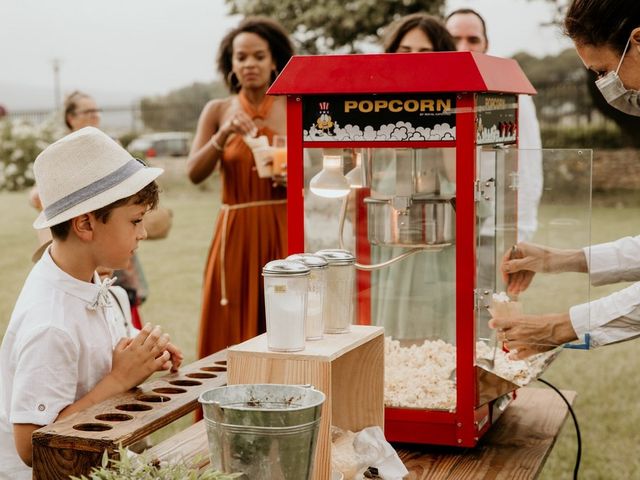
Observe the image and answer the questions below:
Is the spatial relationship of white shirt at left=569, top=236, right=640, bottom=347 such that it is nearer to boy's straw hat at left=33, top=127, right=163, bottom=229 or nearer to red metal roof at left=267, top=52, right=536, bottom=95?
red metal roof at left=267, top=52, right=536, bottom=95

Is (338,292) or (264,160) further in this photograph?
(264,160)

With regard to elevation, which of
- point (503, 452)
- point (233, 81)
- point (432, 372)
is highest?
point (233, 81)

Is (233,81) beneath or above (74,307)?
above

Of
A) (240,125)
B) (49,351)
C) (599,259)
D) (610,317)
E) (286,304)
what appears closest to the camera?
(286,304)

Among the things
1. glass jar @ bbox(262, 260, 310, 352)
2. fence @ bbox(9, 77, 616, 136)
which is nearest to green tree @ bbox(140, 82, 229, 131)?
fence @ bbox(9, 77, 616, 136)

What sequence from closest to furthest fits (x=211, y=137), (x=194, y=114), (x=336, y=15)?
1. (x=211, y=137)
2. (x=336, y=15)
3. (x=194, y=114)

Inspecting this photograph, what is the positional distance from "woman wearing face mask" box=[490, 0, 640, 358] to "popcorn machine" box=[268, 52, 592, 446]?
93mm

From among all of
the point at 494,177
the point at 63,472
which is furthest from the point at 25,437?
the point at 494,177

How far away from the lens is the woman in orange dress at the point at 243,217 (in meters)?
4.37

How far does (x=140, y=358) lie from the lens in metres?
2.34

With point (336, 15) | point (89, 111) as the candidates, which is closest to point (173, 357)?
point (89, 111)

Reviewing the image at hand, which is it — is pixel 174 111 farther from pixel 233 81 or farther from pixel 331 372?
pixel 331 372

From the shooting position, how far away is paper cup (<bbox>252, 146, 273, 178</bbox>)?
13.6ft

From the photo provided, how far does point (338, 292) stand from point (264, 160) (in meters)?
2.04
